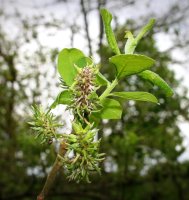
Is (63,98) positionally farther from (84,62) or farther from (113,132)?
(113,132)

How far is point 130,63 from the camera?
682 mm

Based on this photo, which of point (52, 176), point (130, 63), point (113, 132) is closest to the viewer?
point (52, 176)

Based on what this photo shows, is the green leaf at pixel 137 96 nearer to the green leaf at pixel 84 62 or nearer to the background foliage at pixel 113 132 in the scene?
the green leaf at pixel 84 62

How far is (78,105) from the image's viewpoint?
59cm

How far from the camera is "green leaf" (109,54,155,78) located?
665 millimetres

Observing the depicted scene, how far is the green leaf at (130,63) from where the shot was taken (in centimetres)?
66

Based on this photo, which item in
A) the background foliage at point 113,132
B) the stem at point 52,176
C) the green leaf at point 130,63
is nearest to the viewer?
the stem at point 52,176

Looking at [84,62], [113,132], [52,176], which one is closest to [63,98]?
[84,62]

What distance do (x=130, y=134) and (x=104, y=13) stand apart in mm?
5227

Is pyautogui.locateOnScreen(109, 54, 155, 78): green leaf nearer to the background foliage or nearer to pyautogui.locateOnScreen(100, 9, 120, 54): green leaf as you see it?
pyautogui.locateOnScreen(100, 9, 120, 54): green leaf

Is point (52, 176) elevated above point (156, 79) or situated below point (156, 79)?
below

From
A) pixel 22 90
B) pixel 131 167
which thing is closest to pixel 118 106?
pixel 22 90

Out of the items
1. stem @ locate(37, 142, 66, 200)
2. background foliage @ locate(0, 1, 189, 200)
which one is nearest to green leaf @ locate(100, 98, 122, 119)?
stem @ locate(37, 142, 66, 200)

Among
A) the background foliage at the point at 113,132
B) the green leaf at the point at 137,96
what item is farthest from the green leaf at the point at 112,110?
the background foliage at the point at 113,132
